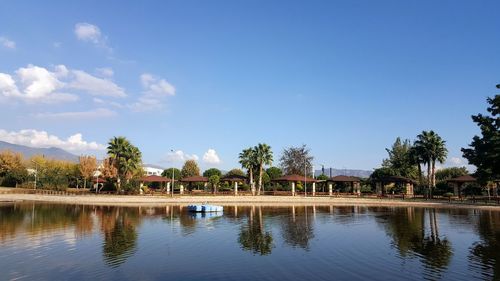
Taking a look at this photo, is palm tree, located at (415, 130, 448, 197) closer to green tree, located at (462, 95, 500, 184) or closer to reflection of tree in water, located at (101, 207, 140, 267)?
green tree, located at (462, 95, 500, 184)

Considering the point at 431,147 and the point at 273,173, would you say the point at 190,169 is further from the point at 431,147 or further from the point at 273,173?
the point at 431,147

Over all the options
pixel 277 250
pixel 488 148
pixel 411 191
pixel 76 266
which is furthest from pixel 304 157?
pixel 76 266

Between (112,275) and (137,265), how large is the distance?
82.6 inches

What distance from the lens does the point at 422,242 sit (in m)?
26.5

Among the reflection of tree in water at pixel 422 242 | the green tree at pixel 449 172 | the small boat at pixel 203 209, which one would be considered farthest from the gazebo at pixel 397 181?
the small boat at pixel 203 209

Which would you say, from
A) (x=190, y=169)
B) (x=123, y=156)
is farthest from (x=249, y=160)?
(x=190, y=169)

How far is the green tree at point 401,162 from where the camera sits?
83.8 meters

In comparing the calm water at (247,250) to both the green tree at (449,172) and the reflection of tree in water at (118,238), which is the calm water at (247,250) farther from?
the green tree at (449,172)

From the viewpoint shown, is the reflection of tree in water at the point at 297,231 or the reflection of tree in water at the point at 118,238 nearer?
the reflection of tree in water at the point at 118,238

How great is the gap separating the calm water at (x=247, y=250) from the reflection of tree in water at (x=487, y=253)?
0.05m

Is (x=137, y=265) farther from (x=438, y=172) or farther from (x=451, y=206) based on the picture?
(x=438, y=172)

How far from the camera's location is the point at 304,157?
102 meters

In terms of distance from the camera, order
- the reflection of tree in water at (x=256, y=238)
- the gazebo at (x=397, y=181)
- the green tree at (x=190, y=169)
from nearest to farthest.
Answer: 1. the reflection of tree in water at (x=256, y=238)
2. the gazebo at (x=397, y=181)
3. the green tree at (x=190, y=169)

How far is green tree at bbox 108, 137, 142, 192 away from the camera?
7088cm
